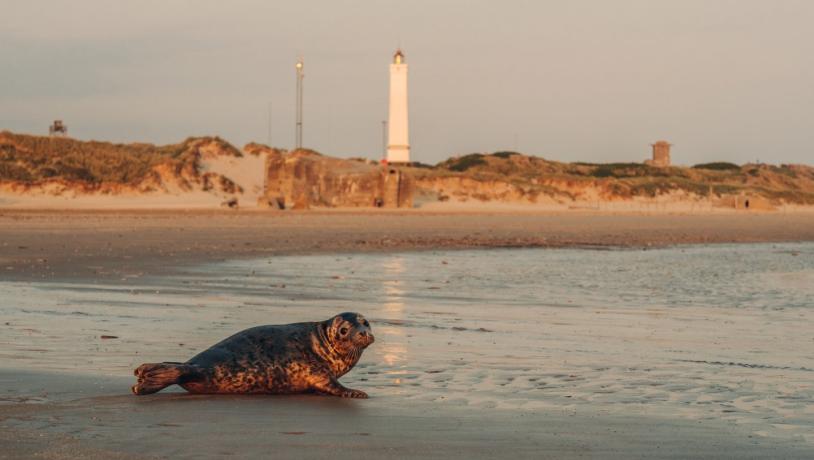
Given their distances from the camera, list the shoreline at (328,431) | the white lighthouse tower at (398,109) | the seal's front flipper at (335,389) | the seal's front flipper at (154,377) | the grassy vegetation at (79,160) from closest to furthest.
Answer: the shoreline at (328,431)
the seal's front flipper at (154,377)
the seal's front flipper at (335,389)
the grassy vegetation at (79,160)
the white lighthouse tower at (398,109)

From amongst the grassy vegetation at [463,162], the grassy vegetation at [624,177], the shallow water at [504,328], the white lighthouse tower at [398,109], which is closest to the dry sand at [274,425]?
the shallow water at [504,328]

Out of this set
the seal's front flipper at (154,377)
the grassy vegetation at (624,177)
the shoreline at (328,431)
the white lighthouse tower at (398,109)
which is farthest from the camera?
the white lighthouse tower at (398,109)

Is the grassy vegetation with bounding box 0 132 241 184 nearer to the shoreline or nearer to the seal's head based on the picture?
the seal's head

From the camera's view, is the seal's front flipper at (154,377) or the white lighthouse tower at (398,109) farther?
the white lighthouse tower at (398,109)

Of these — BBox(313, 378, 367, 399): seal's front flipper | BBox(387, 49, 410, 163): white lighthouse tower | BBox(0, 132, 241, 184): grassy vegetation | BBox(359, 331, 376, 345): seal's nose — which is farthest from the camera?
BBox(387, 49, 410, 163): white lighthouse tower

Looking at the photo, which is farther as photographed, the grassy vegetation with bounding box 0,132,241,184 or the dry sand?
the grassy vegetation with bounding box 0,132,241,184

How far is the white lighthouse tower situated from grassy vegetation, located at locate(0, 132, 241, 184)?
14013 mm

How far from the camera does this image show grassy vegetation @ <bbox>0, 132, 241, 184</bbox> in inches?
2360

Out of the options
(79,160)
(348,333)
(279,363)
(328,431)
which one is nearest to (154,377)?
(279,363)

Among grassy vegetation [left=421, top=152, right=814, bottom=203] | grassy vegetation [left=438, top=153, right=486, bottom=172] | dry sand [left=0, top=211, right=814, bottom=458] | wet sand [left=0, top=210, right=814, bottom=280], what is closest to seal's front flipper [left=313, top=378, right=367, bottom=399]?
dry sand [left=0, top=211, right=814, bottom=458]

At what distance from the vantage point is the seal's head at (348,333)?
325 inches

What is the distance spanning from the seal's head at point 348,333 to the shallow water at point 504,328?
38 cm

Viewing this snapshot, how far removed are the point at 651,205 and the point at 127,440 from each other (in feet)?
226

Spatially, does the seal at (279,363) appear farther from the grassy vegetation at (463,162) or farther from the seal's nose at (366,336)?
the grassy vegetation at (463,162)
